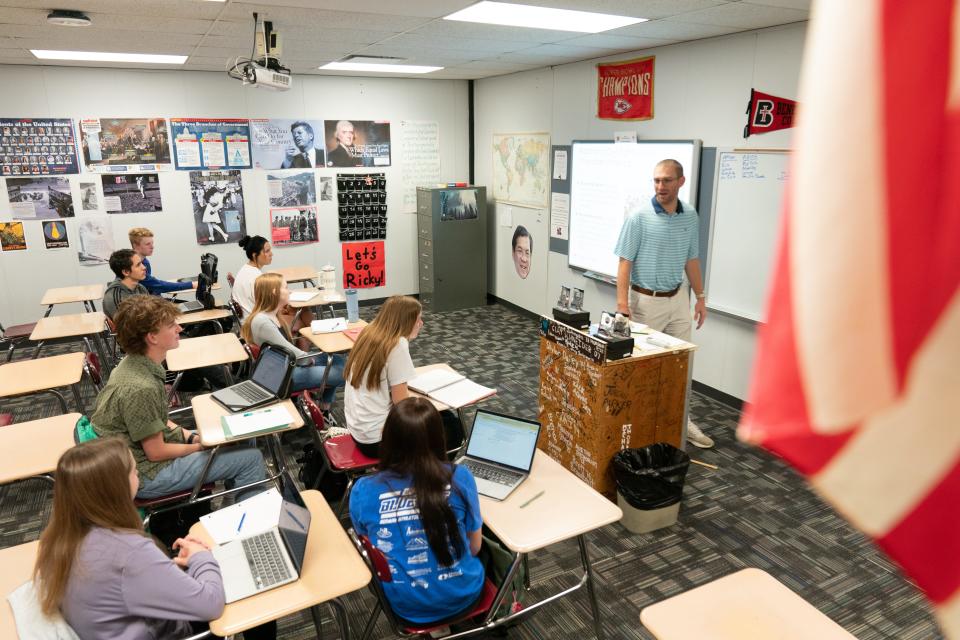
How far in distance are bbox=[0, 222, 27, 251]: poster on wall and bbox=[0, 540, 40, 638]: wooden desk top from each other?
18.1 feet

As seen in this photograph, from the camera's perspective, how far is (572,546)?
3254mm

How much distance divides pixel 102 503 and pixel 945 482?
1945 millimetres

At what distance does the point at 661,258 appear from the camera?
4066 millimetres

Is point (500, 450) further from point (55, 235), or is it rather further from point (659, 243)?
point (55, 235)

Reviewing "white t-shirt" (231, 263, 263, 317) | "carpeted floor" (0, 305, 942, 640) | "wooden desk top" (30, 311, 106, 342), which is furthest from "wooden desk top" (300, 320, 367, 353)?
"wooden desk top" (30, 311, 106, 342)

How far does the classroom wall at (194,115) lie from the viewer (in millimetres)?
6414

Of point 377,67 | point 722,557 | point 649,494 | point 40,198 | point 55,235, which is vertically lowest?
point 722,557

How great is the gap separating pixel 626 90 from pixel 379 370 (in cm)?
385

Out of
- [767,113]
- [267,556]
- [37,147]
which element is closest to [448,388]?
[267,556]

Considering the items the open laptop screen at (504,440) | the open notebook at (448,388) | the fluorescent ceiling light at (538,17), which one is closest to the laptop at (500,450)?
the open laptop screen at (504,440)

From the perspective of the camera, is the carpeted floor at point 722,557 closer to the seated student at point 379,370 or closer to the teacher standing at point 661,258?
the seated student at point 379,370

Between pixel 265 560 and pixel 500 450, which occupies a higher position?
pixel 500 450

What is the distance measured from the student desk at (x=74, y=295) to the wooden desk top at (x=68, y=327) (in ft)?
1.83

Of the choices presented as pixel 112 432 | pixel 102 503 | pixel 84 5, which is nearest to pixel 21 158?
pixel 84 5
